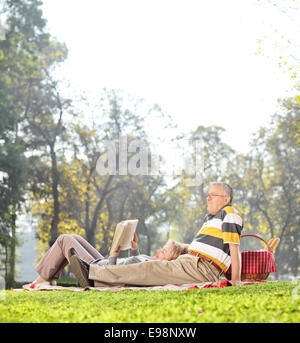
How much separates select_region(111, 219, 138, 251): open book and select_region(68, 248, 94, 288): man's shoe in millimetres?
340

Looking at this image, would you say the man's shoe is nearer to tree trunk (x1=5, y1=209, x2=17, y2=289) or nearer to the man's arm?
the man's arm

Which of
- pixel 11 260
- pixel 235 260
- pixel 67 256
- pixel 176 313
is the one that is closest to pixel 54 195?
pixel 11 260

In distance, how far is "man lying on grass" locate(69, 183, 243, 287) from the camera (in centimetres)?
362

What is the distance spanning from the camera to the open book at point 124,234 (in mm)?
4094

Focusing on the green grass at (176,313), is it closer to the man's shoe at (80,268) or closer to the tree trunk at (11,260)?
the man's shoe at (80,268)

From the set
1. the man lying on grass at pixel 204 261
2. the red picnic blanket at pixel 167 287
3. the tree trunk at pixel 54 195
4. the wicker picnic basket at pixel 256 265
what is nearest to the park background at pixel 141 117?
the tree trunk at pixel 54 195

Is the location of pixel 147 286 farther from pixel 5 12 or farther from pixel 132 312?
pixel 5 12

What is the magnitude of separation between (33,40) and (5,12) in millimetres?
1275

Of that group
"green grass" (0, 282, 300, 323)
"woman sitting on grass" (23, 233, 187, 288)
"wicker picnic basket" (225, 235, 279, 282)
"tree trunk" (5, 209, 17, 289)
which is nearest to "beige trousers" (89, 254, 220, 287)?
"woman sitting on grass" (23, 233, 187, 288)

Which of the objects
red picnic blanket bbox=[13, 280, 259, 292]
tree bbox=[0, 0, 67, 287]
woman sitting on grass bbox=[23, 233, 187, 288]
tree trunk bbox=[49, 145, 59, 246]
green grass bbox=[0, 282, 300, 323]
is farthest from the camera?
tree trunk bbox=[49, 145, 59, 246]

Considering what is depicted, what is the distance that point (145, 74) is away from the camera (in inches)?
663

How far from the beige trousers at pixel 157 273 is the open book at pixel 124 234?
232mm

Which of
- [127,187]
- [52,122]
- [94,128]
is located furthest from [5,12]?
[127,187]

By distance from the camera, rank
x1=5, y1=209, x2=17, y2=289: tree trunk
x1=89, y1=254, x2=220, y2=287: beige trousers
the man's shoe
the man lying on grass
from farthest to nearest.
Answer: x1=5, y1=209, x2=17, y2=289: tree trunk → the man's shoe → x1=89, y1=254, x2=220, y2=287: beige trousers → the man lying on grass
